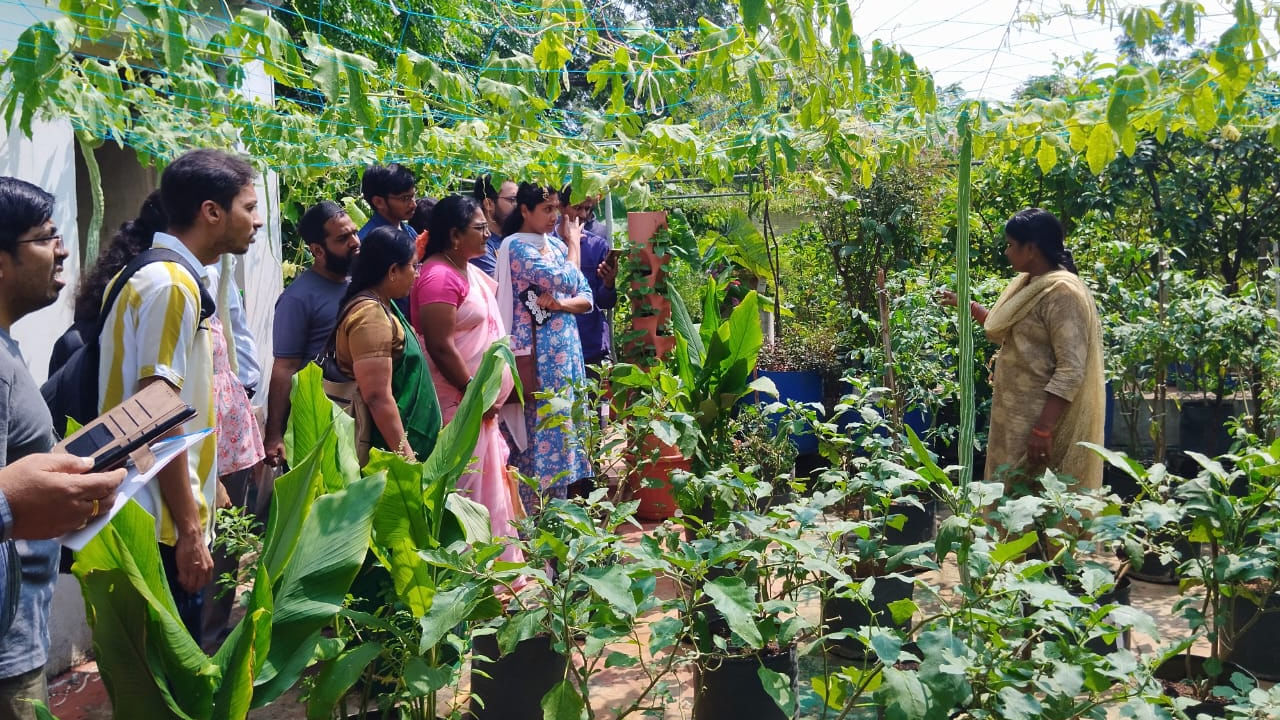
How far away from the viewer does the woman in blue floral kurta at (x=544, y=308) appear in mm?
4305

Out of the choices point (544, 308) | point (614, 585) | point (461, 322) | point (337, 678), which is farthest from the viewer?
point (544, 308)

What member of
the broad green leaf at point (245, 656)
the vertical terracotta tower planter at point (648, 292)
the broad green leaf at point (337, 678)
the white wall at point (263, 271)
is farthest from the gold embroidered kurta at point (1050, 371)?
the white wall at point (263, 271)

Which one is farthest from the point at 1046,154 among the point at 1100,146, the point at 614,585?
the point at 614,585

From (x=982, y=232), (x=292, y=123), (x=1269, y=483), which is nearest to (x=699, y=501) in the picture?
(x=1269, y=483)

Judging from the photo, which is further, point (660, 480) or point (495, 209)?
point (495, 209)

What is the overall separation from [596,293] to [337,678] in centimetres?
376

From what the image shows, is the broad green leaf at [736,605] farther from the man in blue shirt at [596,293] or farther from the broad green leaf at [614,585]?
the man in blue shirt at [596,293]

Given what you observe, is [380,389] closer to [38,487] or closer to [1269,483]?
[38,487]

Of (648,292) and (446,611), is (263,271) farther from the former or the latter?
(446,611)

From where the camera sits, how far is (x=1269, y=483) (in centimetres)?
239

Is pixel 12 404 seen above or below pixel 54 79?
below

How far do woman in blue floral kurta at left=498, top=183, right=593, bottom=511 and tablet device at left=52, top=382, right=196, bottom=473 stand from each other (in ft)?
8.78

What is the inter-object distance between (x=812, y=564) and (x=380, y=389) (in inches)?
63.5

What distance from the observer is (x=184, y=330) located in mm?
2262
